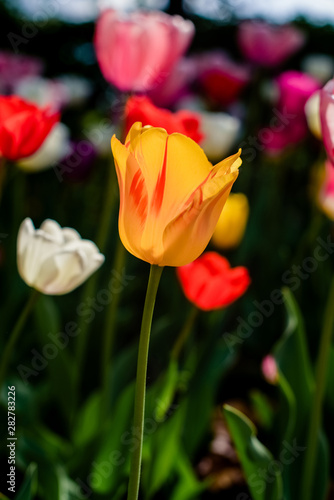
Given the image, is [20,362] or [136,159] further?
[20,362]

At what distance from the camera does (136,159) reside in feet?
1.69

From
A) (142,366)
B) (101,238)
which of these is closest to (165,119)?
(101,238)

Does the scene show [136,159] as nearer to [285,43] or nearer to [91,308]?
[91,308]

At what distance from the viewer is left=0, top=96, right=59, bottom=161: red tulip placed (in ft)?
2.78

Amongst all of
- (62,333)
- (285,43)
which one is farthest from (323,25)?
(62,333)

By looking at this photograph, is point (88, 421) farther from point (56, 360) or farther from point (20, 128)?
point (20, 128)

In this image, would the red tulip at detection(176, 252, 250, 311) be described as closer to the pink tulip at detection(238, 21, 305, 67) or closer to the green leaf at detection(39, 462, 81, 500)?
the green leaf at detection(39, 462, 81, 500)

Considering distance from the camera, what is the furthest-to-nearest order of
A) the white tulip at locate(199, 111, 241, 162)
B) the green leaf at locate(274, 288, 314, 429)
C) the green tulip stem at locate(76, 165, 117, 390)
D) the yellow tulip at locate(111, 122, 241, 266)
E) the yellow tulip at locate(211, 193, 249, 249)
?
the white tulip at locate(199, 111, 241, 162) < the yellow tulip at locate(211, 193, 249, 249) < the green tulip stem at locate(76, 165, 117, 390) < the green leaf at locate(274, 288, 314, 429) < the yellow tulip at locate(111, 122, 241, 266)

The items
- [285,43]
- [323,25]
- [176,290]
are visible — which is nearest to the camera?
[176,290]

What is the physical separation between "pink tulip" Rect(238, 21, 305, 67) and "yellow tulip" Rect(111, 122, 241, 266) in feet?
6.16

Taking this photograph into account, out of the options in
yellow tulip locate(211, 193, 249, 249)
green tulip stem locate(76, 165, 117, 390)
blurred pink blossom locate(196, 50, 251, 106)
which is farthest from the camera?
blurred pink blossom locate(196, 50, 251, 106)

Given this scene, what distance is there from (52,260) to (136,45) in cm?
52

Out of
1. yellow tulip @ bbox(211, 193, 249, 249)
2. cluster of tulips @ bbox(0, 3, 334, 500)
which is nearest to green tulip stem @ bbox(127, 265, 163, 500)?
cluster of tulips @ bbox(0, 3, 334, 500)

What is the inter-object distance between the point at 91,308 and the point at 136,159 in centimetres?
87
